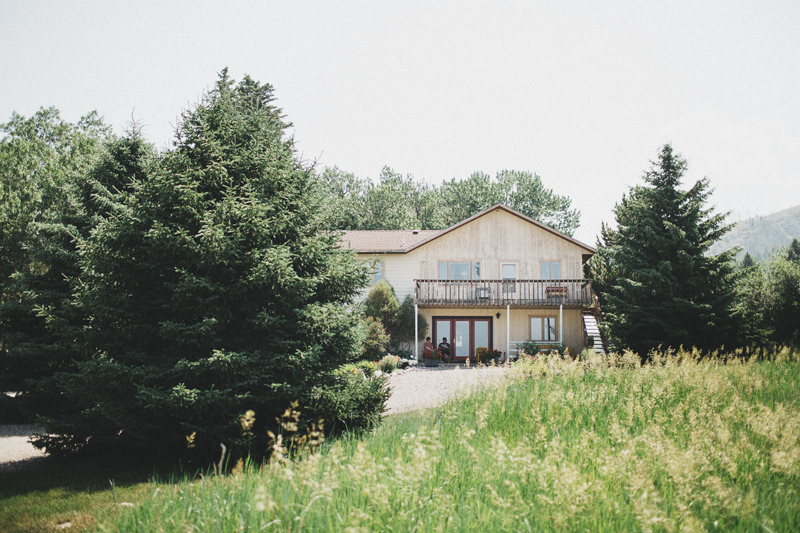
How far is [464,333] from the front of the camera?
27859 mm

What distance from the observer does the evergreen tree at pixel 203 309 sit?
7184mm

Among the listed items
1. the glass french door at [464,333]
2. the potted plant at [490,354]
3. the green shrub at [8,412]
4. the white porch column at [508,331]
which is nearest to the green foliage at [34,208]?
the green shrub at [8,412]

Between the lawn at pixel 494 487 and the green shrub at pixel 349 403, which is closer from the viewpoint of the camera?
the lawn at pixel 494 487

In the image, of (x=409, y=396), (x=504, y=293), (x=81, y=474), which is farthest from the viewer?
(x=504, y=293)

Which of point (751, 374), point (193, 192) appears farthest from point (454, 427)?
point (751, 374)

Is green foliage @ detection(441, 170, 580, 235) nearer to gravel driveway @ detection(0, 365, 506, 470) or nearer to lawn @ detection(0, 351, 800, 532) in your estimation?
gravel driveway @ detection(0, 365, 506, 470)

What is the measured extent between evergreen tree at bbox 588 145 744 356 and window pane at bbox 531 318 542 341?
21.0 feet

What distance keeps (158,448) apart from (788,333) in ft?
90.4

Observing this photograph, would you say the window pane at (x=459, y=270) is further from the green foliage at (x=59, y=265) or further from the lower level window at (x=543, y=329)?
the green foliage at (x=59, y=265)

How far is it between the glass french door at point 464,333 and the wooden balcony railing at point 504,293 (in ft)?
6.13

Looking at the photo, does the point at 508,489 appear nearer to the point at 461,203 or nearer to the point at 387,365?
the point at 387,365

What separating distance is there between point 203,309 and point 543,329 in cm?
2300

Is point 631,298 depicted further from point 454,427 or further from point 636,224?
point 454,427

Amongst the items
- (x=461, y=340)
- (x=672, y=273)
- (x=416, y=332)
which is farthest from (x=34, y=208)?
(x=672, y=273)
